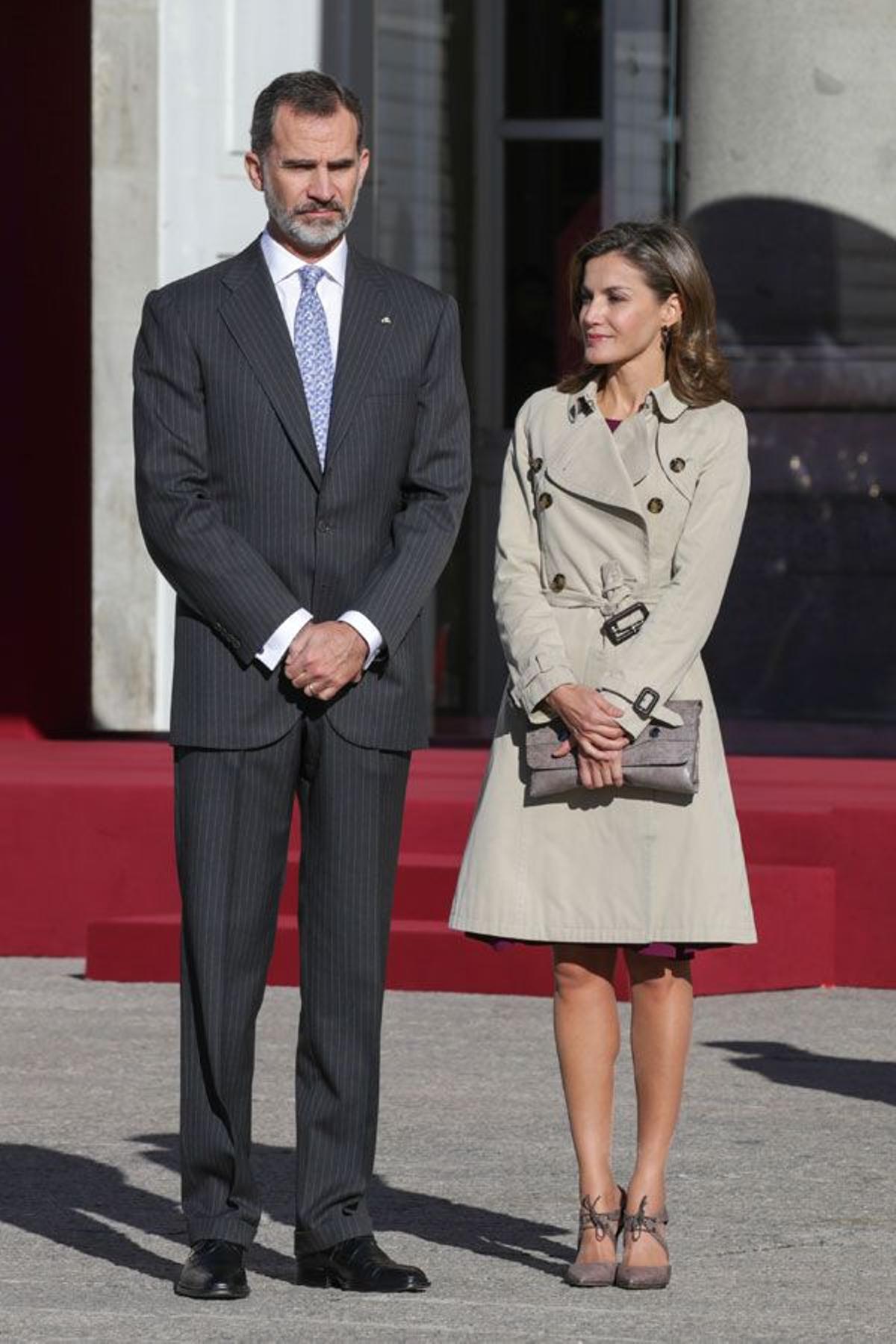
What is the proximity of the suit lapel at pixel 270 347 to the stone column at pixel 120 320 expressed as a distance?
6555 millimetres

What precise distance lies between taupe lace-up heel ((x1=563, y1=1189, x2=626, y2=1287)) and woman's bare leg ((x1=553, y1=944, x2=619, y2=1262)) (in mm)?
22

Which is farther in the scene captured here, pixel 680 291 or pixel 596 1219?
pixel 680 291

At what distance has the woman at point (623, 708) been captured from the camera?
200 inches

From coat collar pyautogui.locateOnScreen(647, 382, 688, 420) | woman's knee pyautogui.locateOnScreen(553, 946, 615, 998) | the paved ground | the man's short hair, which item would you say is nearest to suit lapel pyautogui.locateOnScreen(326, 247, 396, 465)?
the man's short hair

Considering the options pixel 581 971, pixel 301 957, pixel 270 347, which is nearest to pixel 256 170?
pixel 270 347

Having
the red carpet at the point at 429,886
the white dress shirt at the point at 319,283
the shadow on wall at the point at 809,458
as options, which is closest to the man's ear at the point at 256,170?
the white dress shirt at the point at 319,283

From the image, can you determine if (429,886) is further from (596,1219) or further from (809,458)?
(596,1219)

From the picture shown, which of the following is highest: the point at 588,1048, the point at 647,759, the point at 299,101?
the point at 299,101

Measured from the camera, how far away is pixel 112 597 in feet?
38.3

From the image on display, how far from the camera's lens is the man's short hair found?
4.89 metres

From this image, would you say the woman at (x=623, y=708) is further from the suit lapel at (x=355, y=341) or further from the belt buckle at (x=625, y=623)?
the suit lapel at (x=355, y=341)

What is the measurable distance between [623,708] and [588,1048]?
568 millimetres

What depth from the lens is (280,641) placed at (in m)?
4.93

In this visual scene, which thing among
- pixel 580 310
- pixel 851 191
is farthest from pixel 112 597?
pixel 580 310
